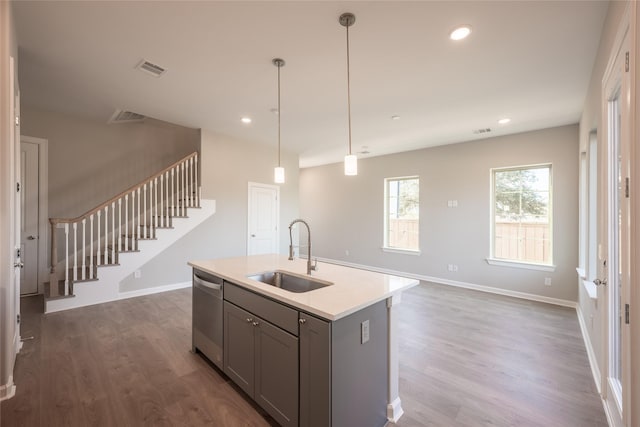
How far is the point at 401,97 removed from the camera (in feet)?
11.3

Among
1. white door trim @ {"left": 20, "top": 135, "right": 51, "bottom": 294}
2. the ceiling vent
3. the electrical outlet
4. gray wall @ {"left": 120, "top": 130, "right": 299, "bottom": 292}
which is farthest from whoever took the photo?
gray wall @ {"left": 120, "top": 130, "right": 299, "bottom": 292}

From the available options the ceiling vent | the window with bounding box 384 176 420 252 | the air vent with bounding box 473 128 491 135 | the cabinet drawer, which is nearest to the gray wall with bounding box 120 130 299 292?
the ceiling vent

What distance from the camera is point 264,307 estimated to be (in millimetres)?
1836

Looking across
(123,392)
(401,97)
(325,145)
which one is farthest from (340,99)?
(123,392)

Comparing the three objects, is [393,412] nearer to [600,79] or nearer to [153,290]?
[600,79]

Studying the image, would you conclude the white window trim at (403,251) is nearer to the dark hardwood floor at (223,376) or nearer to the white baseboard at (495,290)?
the white baseboard at (495,290)

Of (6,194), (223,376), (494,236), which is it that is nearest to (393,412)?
(223,376)

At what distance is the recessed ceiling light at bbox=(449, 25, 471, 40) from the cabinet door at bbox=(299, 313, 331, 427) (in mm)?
2331

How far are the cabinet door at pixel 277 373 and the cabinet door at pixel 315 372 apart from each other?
7 centimetres

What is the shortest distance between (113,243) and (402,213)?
537 cm

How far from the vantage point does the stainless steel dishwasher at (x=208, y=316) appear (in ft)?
7.67

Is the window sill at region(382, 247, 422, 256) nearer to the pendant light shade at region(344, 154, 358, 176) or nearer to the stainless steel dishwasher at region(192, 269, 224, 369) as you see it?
the pendant light shade at region(344, 154, 358, 176)

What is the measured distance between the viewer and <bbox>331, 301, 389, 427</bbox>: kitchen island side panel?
1483 mm

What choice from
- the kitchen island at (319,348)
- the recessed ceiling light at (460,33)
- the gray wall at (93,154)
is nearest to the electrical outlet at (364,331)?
the kitchen island at (319,348)
